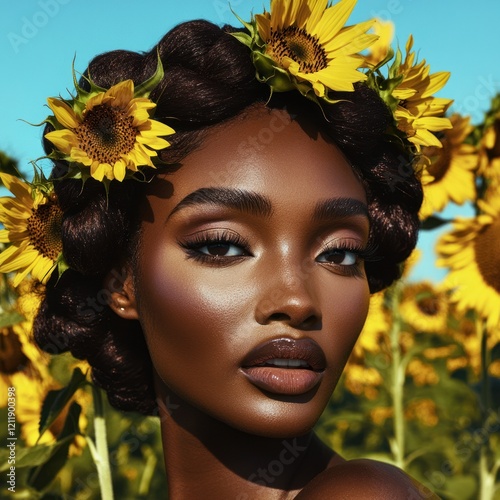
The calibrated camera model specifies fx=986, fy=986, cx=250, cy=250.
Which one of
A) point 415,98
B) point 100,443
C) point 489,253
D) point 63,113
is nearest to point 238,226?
point 63,113

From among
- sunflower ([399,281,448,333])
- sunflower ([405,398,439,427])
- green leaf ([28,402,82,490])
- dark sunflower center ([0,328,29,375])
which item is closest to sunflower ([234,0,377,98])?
green leaf ([28,402,82,490])

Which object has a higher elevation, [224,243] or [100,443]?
[224,243]

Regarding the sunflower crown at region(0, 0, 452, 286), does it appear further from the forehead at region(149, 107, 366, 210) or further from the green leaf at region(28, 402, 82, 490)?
the green leaf at region(28, 402, 82, 490)

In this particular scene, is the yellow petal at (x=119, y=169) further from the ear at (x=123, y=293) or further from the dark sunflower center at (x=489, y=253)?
the dark sunflower center at (x=489, y=253)

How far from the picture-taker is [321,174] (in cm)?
239

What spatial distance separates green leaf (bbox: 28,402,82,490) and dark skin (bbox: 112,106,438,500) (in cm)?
87

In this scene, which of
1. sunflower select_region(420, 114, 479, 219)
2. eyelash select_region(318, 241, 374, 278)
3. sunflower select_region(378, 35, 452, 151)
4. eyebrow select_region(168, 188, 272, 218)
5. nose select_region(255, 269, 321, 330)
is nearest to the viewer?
nose select_region(255, 269, 321, 330)

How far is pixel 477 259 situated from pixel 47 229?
7.29 feet

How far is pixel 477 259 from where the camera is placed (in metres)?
4.38

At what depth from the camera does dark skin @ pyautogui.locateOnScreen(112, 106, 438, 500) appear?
7.39ft

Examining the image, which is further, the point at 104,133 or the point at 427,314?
the point at 427,314

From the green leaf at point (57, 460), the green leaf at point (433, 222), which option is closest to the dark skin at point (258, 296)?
the green leaf at point (57, 460)

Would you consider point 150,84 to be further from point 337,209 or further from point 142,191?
point 337,209

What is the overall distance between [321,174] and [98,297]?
2.52 feet
